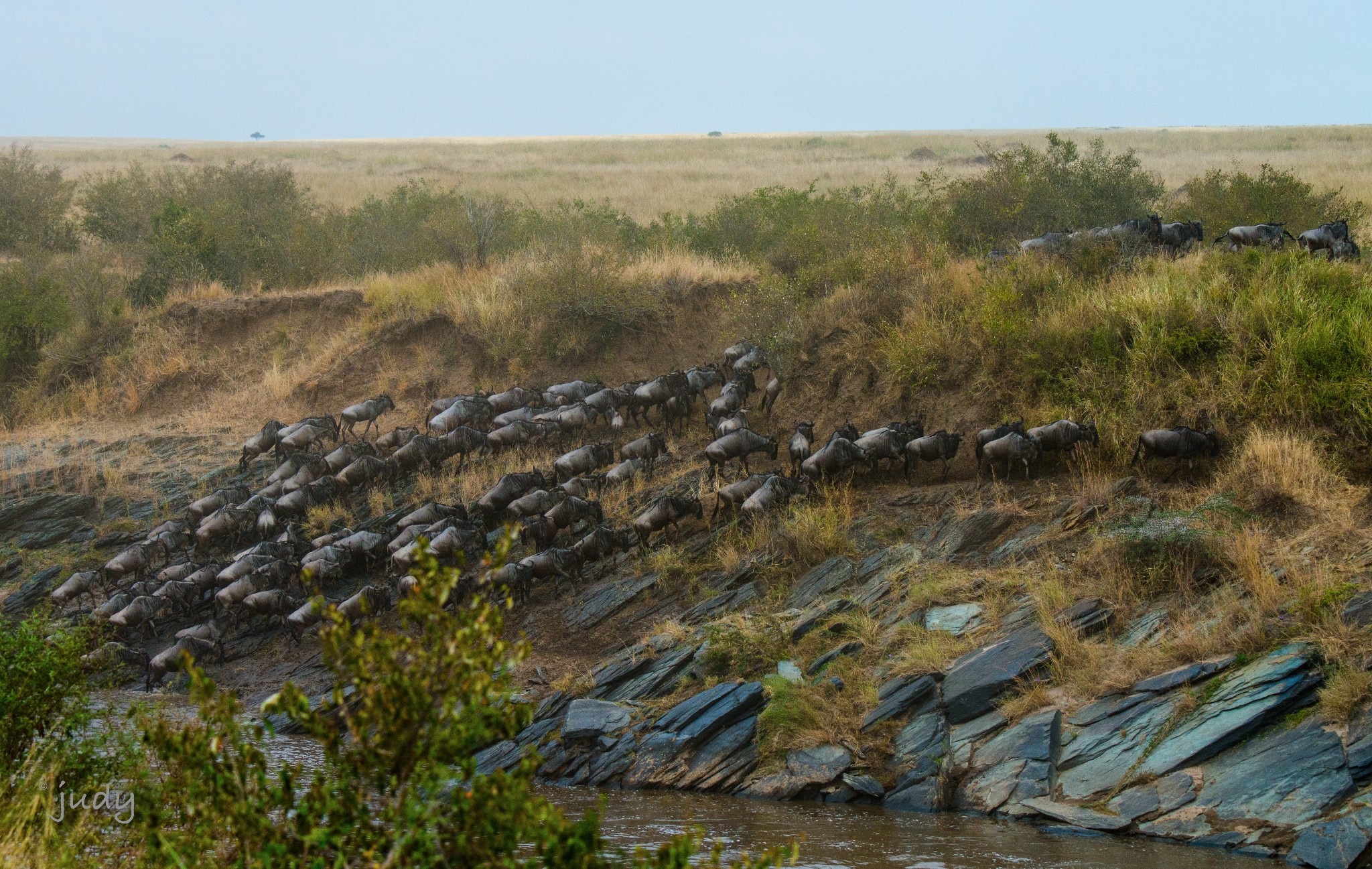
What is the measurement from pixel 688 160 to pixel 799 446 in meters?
46.2

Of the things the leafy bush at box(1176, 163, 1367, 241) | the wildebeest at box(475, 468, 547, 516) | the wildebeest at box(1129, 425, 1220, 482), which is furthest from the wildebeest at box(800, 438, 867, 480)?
the leafy bush at box(1176, 163, 1367, 241)

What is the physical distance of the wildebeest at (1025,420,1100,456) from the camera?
516 inches

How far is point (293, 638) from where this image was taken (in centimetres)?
1507

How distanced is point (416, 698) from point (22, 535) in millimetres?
18119

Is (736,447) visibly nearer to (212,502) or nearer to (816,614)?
(816,614)

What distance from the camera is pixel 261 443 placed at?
65.3ft

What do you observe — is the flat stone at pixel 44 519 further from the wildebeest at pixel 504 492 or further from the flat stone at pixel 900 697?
the flat stone at pixel 900 697

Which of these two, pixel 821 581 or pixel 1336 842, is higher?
pixel 1336 842

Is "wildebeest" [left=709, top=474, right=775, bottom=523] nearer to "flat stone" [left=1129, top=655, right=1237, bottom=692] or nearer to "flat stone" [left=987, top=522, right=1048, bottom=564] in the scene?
"flat stone" [left=987, top=522, right=1048, bottom=564]

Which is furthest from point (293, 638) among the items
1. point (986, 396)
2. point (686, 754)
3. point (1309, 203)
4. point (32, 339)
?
point (1309, 203)

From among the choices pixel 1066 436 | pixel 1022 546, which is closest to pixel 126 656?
pixel 1022 546

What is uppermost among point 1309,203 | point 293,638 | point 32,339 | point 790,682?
point 1309,203

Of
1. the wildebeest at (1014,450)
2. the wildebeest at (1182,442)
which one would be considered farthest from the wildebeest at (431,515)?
the wildebeest at (1182,442)

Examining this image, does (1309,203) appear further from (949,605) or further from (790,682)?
(790,682)
